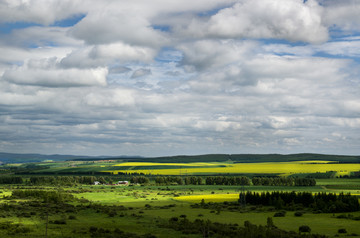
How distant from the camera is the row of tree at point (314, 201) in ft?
308

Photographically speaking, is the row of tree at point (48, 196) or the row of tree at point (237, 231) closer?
the row of tree at point (237, 231)

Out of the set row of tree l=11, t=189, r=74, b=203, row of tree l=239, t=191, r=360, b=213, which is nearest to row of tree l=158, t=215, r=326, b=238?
row of tree l=239, t=191, r=360, b=213

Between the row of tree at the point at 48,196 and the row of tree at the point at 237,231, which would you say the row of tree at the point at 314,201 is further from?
the row of tree at the point at 48,196

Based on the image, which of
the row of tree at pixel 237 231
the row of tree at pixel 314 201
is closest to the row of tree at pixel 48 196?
the row of tree at pixel 314 201

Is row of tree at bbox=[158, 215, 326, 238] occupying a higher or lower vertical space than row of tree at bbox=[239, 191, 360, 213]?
higher

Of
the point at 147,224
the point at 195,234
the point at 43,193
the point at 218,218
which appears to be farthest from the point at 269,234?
the point at 43,193

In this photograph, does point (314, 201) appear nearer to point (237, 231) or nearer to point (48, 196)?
point (237, 231)

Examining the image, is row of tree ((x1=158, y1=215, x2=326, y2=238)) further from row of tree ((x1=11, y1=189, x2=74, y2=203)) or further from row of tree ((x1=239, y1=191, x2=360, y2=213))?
row of tree ((x1=11, y1=189, x2=74, y2=203))

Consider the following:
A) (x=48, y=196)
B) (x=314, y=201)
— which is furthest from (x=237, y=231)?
(x=48, y=196)

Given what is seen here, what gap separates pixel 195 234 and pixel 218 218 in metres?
23.5

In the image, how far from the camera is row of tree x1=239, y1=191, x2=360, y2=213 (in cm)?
9388

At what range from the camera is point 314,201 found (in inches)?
4188

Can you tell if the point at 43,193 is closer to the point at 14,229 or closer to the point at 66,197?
the point at 66,197

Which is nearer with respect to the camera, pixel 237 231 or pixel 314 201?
pixel 237 231
